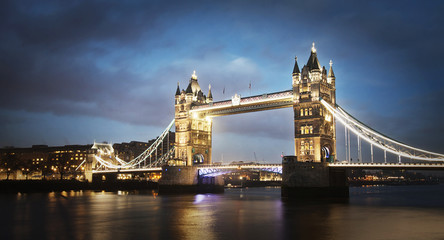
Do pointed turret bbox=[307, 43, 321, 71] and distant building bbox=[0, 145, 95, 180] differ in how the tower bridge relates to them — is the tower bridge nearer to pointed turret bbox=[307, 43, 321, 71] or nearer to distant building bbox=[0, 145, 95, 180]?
pointed turret bbox=[307, 43, 321, 71]

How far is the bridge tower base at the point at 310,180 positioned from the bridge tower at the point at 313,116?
10.1 ft

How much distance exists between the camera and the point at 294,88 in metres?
56.7

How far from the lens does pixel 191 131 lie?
7319 centimetres

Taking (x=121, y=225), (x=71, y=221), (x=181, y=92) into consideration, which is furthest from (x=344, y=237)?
(x=181, y=92)

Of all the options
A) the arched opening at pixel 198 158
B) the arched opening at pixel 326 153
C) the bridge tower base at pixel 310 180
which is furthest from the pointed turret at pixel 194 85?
the arched opening at pixel 326 153

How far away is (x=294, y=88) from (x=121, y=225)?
3525 centimetres

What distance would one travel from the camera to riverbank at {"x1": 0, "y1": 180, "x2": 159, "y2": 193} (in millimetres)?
75125

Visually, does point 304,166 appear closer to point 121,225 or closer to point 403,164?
point 403,164

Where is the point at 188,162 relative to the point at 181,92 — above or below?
below

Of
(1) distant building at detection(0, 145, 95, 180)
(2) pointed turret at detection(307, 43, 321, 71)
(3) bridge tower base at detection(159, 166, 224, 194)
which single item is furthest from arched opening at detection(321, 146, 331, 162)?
(1) distant building at detection(0, 145, 95, 180)

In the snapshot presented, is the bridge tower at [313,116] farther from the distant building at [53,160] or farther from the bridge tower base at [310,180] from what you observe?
the distant building at [53,160]

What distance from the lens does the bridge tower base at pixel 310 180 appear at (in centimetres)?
4959

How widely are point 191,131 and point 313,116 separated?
2607 centimetres

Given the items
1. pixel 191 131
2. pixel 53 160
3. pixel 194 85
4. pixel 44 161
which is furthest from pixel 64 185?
pixel 53 160
